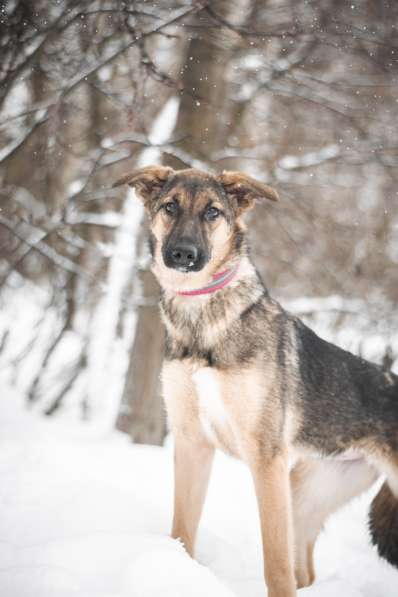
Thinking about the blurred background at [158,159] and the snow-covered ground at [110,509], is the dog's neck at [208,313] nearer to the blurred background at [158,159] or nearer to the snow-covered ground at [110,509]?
the snow-covered ground at [110,509]

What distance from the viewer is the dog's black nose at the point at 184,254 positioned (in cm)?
296

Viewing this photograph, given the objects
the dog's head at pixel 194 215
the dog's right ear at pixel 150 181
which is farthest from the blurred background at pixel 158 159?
the dog's head at pixel 194 215

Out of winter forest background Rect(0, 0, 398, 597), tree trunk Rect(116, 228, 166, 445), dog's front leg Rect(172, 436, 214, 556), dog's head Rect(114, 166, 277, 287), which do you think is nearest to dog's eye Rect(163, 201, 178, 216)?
dog's head Rect(114, 166, 277, 287)

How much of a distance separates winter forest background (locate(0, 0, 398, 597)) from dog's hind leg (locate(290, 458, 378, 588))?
2.04 metres

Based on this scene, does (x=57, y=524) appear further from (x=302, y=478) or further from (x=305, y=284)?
(x=305, y=284)

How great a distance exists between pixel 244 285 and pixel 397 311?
3.44m

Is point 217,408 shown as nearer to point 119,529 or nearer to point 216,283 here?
point 216,283

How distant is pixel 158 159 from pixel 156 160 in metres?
0.03

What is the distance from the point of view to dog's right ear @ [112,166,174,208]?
336 cm

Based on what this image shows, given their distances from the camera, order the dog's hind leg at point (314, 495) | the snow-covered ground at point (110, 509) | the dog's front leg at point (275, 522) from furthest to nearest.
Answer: the dog's hind leg at point (314, 495) < the dog's front leg at point (275, 522) < the snow-covered ground at point (110, 509)

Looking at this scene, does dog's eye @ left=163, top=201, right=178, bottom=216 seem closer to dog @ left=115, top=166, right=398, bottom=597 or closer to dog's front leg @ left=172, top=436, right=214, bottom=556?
dog @ left=115, top=166, right=398, bottom=597

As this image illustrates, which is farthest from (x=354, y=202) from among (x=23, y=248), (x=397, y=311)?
(x=23, y=248)

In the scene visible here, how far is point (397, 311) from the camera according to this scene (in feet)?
19.6

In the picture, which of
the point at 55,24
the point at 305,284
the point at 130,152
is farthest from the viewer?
the point at 305,284
